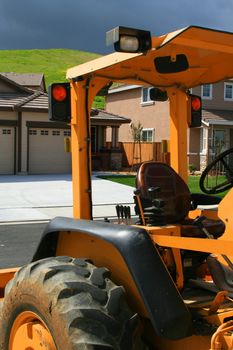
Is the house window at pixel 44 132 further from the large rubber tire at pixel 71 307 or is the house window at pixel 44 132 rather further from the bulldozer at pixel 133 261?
the large rubber tire at pixel 71 307

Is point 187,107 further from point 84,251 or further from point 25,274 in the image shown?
point 25,274

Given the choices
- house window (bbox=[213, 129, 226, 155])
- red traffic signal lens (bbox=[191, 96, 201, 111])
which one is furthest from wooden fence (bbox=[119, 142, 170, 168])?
red traffic signal lens (bbox=[191, 96, 201, 111])

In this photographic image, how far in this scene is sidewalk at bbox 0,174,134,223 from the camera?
13.9 m

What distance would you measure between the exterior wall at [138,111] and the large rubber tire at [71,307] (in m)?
29.0

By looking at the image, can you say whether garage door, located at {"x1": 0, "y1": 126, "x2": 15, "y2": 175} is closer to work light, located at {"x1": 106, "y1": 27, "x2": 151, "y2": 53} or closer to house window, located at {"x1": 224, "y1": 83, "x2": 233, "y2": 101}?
house window, located at {"x1": 224, "y1": 83, "x2": 233, "y2": 101}

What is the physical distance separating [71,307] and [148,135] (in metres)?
33.2

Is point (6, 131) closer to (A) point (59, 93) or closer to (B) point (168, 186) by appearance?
(B) point (168, 186)

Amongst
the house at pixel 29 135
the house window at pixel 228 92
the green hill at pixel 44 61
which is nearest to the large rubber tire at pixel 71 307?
the house at pixel 29 135

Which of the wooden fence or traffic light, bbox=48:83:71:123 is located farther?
the wooden fence

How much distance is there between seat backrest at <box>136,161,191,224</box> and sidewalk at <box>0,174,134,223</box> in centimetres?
814

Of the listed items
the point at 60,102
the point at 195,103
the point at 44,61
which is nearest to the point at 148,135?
the point at 195,103

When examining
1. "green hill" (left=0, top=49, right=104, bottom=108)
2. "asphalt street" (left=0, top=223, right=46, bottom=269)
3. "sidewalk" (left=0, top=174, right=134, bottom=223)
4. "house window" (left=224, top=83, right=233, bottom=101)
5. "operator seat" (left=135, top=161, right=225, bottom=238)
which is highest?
"green hill" (left=0, top=49, right=104, bottom=108)

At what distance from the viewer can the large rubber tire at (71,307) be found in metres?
2.46

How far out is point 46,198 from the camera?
17.4 m
